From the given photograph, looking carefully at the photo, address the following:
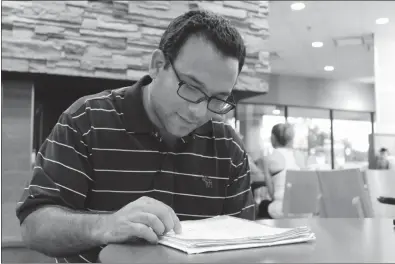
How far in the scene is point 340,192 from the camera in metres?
2.54

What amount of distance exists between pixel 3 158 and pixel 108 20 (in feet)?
4.56

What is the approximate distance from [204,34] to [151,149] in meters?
0.36

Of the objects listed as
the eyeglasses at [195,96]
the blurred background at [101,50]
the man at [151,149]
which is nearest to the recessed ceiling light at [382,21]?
the blurred background at [101,50]

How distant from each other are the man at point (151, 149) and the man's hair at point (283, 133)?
2.33 metres

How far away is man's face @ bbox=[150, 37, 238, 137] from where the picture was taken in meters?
1.09

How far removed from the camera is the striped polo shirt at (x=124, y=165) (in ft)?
3.66

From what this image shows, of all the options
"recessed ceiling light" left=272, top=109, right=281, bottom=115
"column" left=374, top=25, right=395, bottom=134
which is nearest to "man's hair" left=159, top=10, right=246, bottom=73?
"column" left=374, top=25, right=395, bottom=134

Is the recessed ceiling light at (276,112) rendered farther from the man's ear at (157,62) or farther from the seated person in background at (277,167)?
the man's ear at (157,62)

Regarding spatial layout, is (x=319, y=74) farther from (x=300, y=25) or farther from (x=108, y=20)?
(x=108, y=20)

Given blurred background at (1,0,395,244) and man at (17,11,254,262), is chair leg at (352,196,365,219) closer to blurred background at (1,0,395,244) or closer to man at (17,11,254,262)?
blurred background at (1,0,395,244)

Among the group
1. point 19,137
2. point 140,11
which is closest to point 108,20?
point 140,11

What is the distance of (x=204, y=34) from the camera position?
3.73ft

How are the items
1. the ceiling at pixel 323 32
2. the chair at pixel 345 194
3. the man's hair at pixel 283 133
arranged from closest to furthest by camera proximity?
the chair at pixel 345 194
the man's hair at pixel 283 133
the ceiling at pixel 323 32

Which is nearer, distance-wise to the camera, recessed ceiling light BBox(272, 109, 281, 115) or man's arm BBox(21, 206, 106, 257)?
man's arm BBox(21, 206, 106, 257)
